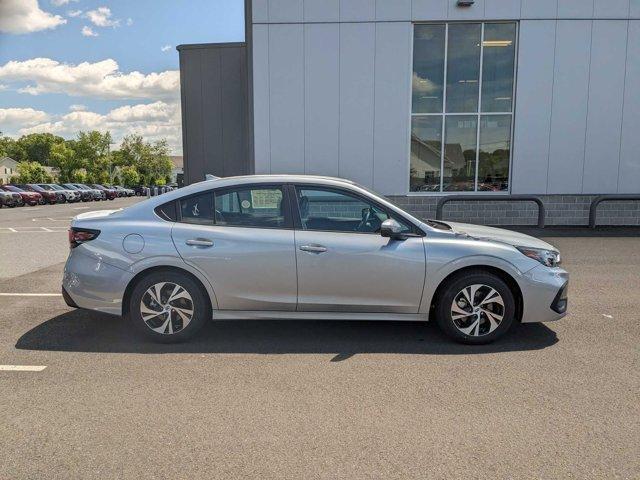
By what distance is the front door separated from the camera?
4.30 metres

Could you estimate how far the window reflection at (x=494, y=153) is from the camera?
12836 mm

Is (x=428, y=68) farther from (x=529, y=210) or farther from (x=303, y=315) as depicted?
(x=303, y=315)

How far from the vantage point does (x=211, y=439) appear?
293 centimetres

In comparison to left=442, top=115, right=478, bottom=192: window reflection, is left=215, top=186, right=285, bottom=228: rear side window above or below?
below

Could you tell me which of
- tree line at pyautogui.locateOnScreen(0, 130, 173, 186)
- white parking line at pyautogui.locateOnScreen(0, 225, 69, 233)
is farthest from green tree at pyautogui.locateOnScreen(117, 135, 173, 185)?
white parking line at pyautogui.locateOnScreen(0, 225, 69, 233)

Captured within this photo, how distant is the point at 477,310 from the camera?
436cm

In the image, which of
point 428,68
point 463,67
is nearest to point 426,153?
point 428,68

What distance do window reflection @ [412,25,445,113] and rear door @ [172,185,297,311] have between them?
9.31 m

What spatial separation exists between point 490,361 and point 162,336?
2890 millimetres

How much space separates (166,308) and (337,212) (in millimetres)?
1792

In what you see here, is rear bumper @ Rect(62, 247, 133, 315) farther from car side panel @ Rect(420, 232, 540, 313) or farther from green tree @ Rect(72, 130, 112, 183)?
green tree @ Rect(72, 130, 112, 183)

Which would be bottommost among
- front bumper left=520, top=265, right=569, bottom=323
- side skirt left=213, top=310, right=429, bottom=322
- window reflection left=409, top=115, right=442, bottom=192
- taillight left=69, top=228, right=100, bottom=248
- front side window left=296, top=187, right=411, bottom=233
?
side skirt left=213, top=310, right=429, bottom=322

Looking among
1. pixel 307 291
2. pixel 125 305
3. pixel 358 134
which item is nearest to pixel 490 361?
pixel 307 291

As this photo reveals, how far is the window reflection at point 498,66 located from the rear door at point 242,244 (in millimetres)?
10089
